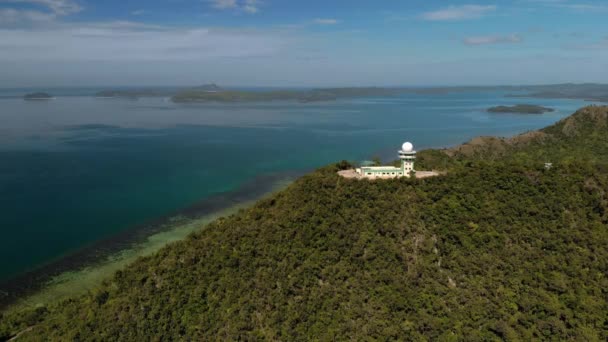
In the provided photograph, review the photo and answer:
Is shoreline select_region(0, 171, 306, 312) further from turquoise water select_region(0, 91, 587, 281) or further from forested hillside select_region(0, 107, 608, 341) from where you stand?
forested hillside select_region(0, 107, 608, 341)

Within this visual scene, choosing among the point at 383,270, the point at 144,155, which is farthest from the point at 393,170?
the point at 144,155

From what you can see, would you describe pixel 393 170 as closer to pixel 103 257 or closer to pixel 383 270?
pixel 383 270

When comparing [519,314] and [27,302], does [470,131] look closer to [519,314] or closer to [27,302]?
[519,314]

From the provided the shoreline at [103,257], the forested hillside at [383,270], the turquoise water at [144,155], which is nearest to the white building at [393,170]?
the forested hillside at [383,270]

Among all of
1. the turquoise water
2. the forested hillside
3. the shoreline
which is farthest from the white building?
the turquoise water

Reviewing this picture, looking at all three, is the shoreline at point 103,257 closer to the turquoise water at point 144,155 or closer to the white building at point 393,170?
the turquoise water at point 144,155

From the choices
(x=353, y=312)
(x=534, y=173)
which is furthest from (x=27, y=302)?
(x=534, y=173)
